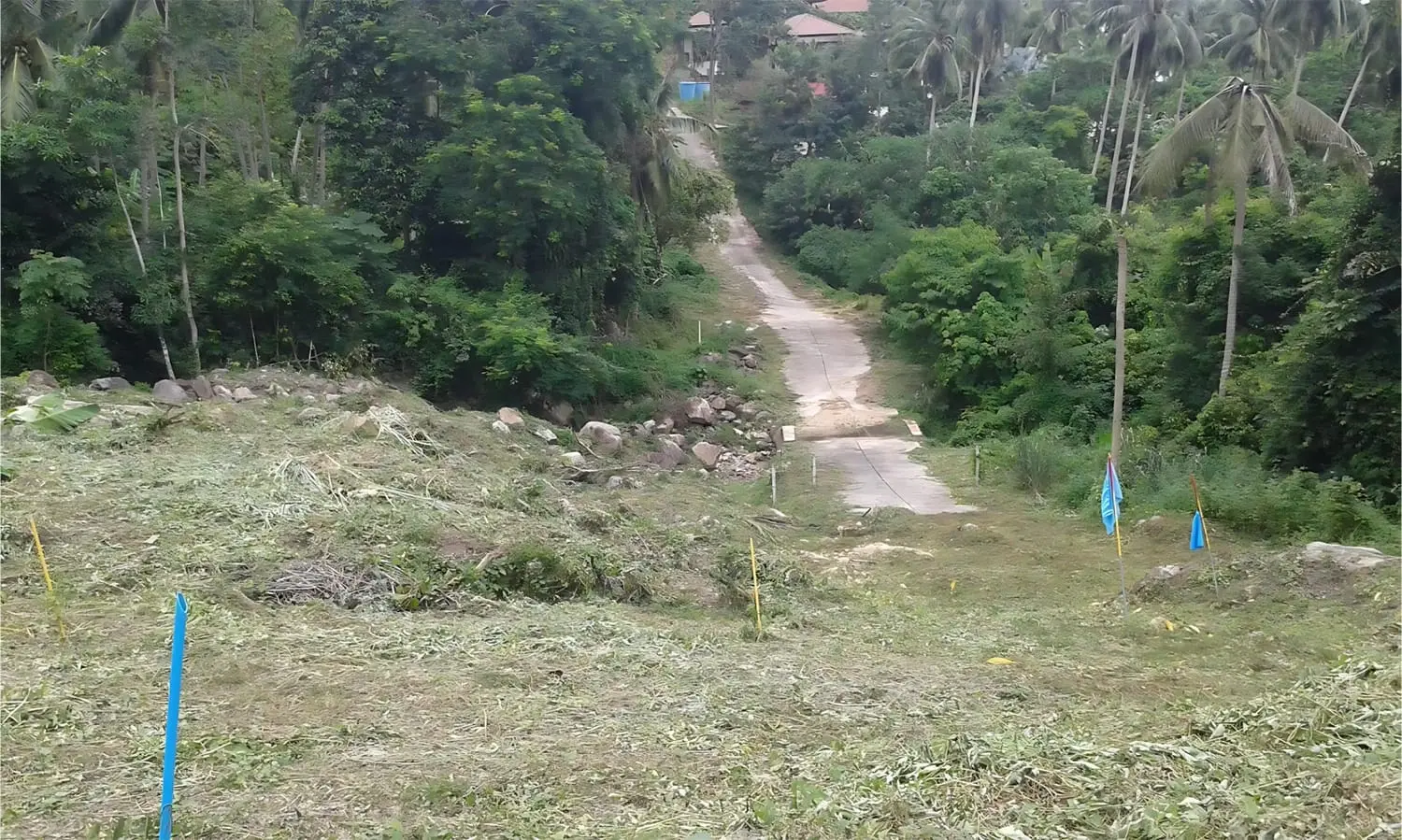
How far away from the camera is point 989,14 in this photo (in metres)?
37.4

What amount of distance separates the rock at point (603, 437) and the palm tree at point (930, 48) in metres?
23.7

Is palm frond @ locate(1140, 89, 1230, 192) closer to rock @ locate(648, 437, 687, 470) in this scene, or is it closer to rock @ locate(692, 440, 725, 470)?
rock @ locate(692, 440, 725, 470)

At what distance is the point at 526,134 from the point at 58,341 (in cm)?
917

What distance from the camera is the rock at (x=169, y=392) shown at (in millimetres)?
15227

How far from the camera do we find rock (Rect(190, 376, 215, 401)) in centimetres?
1600

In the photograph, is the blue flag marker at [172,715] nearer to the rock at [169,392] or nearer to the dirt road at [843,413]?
the dirt road at [843,413]

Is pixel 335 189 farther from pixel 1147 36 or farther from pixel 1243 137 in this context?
pixel 1147 36

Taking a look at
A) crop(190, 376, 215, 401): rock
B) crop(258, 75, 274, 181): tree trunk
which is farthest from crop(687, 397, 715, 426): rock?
crop(258, 75, 274, 181): tree trunk

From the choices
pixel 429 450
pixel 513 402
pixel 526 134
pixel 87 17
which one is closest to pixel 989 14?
pixel 526 134

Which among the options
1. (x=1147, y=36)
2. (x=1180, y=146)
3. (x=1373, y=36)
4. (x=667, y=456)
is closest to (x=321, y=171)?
(x=667, y=456)

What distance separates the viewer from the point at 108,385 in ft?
52.3

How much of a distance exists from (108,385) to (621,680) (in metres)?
13.0

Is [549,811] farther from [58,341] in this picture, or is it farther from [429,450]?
[58,341]

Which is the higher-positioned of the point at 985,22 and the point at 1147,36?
the point at 985,22
